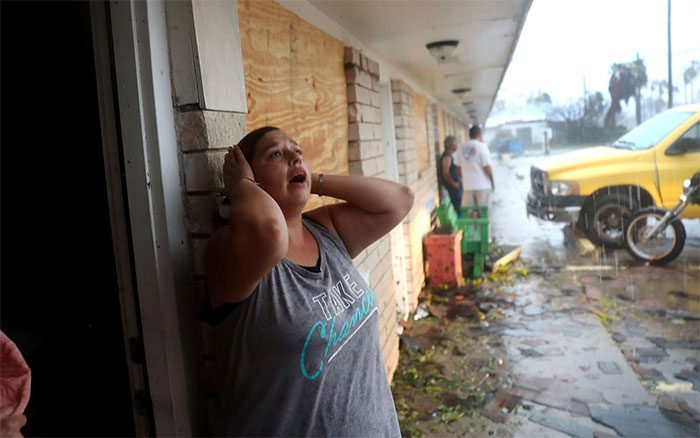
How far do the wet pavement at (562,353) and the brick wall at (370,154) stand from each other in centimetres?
49

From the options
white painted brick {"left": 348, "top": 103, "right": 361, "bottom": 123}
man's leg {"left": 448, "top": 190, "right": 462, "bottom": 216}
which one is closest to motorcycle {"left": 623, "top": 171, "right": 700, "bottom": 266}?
man's leg {"left": 448, "top": 190, "right": 462, "bottom": 216}

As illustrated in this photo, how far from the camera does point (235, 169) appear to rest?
4.88 feet

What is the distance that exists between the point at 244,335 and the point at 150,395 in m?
0.51

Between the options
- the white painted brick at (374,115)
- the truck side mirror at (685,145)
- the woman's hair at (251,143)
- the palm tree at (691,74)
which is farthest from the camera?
the white painted brick at (374,115)

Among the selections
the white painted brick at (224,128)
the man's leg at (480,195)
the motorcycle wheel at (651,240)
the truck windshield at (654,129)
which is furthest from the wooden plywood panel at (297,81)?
the man's leg at (480,195)

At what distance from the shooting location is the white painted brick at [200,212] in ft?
5.32

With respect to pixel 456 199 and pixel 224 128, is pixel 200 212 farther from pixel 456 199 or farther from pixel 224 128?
pixel 456 199

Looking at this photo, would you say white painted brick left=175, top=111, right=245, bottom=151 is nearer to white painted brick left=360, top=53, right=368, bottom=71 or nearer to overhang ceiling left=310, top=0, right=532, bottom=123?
overhang ceiling left=310, top=0, right=532, bottom=123

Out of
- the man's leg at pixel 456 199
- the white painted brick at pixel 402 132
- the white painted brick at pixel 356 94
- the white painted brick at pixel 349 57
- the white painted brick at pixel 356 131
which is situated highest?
the white painted brick at pixel 349 57

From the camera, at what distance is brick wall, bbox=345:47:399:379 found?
3359mm

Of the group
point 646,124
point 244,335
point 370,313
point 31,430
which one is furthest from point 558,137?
point 31,430

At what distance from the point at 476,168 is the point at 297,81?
672cm

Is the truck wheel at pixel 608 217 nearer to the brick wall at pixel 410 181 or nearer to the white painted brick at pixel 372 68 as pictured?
the brick wall at pixel 410 181

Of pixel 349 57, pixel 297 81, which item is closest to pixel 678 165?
pixel 349 57
